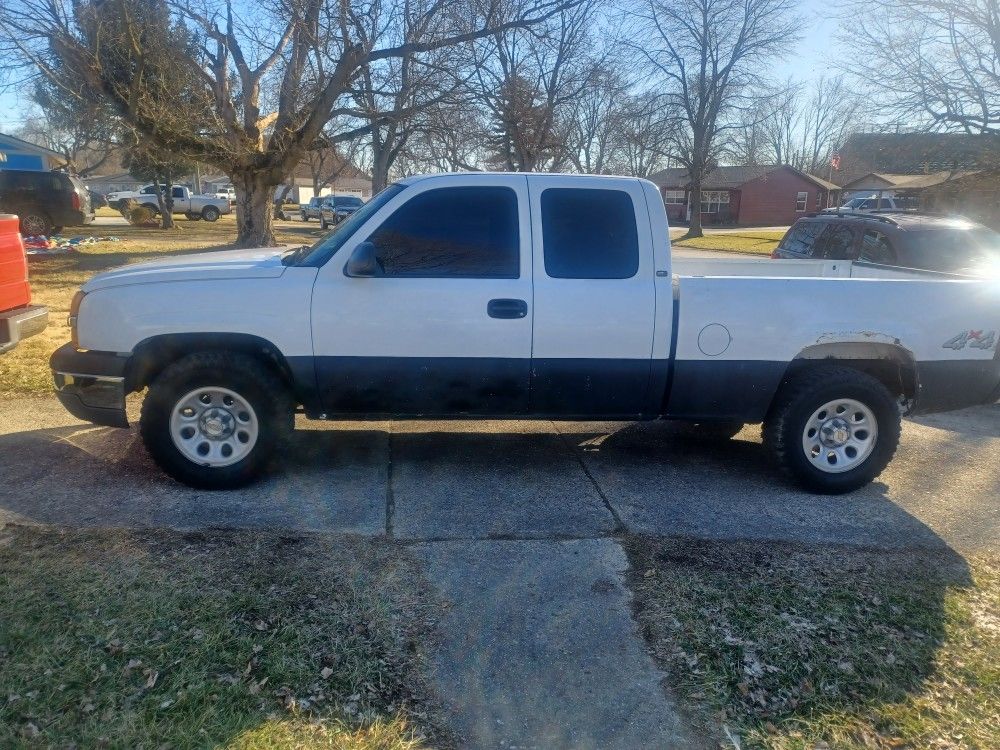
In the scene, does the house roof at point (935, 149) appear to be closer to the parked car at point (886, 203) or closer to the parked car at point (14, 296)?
the parked car at point (886, 203)

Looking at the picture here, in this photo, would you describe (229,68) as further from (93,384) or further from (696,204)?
(696,204)

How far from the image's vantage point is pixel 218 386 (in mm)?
4926

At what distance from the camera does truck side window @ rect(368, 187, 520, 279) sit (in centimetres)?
502

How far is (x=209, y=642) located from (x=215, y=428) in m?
1.95

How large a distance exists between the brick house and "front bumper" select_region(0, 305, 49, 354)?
181ft

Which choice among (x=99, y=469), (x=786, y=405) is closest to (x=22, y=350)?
(x=99, y=469)

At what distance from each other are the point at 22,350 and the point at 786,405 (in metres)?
7.63

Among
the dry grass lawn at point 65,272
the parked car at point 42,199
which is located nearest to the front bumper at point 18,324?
the dry grass lawn at point 65,272

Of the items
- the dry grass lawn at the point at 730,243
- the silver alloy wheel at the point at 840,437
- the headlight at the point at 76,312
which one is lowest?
the dry grass lawn at the point at 730,243

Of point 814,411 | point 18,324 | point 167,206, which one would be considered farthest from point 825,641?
point 167,206

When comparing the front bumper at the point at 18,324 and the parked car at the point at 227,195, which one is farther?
the parked car at the point at 227,195

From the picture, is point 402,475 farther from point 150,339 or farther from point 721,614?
point 721,614

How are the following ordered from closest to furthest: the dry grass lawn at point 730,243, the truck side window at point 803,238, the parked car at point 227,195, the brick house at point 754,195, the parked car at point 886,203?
the truck side window at point 803,238 < the dry grass lawn at point 730,243 < the parked car at point 886,203 < the parked car at point 227,195 < the brick house at point 754,195

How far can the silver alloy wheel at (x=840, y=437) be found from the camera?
17.6 feet
